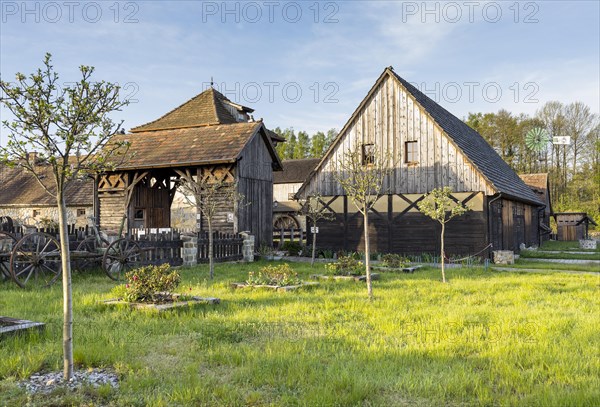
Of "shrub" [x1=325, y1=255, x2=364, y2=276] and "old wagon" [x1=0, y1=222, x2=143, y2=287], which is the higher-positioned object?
"old wagon" [x1=0, y1=222, x2=143, y2=287]

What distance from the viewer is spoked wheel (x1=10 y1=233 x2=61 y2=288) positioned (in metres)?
12.0

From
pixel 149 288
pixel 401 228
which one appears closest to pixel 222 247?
pixel 401 228

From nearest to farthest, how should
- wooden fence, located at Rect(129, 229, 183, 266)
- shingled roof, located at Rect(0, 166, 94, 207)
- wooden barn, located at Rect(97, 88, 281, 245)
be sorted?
wooden fence, located at Rect(129, 229, 183, 266), wooden barn, located at Rect(97, 88, 281, 245), shingled roof, located at Rect(0, 166, 94, 207)

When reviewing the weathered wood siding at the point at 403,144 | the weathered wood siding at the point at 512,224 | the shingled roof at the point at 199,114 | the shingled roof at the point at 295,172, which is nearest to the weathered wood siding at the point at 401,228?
the weathered wood siding at the point at 403,144

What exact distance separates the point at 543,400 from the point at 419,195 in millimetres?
17107

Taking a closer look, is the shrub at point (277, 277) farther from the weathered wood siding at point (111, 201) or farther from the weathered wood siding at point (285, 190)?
the weathered wood siding at point (285, 190)

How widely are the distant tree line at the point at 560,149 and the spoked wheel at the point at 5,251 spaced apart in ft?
144

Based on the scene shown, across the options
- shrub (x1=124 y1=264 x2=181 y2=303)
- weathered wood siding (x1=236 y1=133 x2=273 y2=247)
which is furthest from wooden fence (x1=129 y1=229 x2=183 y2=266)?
shrub (x1=124 y1=264 x2=181 y2=303)

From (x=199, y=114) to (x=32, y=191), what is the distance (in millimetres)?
14556

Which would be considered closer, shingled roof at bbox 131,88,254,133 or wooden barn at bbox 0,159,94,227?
shingled roof at bbox 131,88,254,133

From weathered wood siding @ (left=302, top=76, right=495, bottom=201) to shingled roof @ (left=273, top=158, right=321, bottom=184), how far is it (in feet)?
70.2

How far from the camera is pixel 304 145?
72.7 metres

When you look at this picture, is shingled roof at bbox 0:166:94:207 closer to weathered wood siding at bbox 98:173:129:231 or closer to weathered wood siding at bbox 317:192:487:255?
weathered wood siding at bbox 98:173:129:231

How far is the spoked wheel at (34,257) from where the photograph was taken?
12.0 meters
